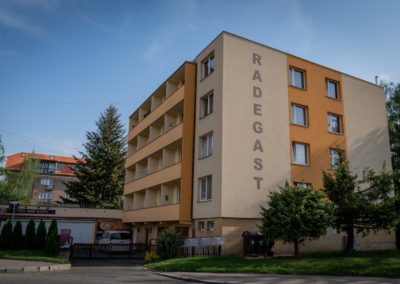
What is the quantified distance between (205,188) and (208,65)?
8.23 metres

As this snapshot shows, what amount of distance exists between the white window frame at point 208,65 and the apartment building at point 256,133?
0.07 meters

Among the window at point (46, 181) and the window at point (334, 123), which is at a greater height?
the window at point (46, 181)

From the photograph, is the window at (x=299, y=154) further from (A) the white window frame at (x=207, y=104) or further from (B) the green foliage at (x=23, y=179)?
(B) the green foliage at (x=23, y=179)

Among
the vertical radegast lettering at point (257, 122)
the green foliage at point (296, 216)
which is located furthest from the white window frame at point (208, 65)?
the green foliage at point (296, 216)

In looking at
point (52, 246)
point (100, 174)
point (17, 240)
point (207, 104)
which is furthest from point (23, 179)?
point (207, 104)

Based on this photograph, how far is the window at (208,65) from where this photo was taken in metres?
25.2

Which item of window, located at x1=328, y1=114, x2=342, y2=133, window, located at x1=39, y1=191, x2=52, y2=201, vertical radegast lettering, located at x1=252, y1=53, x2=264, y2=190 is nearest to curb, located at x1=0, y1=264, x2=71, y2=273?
vertical radegast lettering, located at x1=252, y1=53, x2=264, y2=190

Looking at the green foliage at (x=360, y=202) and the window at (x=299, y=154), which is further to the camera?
the window at (x=299, y=154)

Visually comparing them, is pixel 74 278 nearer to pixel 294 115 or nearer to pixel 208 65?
pixel 208 65

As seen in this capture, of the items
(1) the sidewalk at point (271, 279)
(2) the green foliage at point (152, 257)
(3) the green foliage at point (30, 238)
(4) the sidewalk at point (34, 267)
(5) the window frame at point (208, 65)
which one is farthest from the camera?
(3) the green foliage at point (30, 238)

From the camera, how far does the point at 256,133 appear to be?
23.4m

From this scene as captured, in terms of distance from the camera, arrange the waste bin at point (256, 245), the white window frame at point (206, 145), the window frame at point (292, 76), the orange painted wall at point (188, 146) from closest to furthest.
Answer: the waste bin at point (256, 245)
the white window frame at point (206, 145)
the orange painted wall at point (188, 146)
the window frame at point (292, 76)

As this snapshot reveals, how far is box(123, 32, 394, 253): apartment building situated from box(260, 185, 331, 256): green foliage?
155 inches

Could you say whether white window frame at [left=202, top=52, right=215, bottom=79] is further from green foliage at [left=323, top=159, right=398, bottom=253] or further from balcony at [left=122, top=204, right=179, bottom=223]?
green foliage at [left=323, top=159, right=398, bottom=253]
